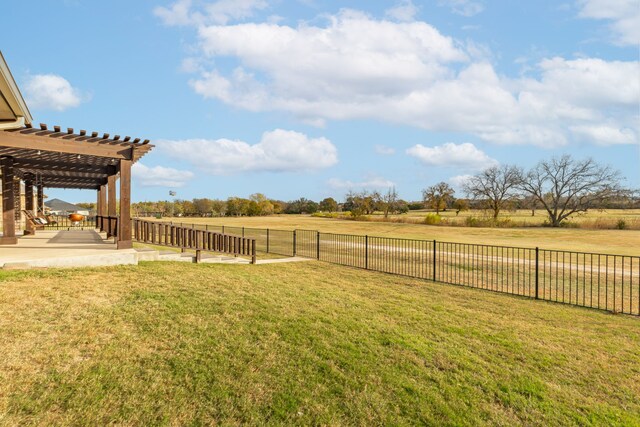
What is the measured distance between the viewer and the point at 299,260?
13.1 metres

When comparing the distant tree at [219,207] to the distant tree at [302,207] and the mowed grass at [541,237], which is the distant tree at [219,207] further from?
the mowed grass at [541,237]

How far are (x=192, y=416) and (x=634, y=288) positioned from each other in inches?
461

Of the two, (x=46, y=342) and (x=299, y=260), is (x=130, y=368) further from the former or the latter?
(x=299, y=260)

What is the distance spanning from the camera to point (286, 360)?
12.8 feet

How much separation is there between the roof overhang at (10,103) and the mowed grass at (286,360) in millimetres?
3961

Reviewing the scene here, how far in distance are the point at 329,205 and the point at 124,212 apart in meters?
67.1

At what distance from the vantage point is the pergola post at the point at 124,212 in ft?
31.0

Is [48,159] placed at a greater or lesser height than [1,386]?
greater

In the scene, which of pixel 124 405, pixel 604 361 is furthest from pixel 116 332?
pixel 604 361

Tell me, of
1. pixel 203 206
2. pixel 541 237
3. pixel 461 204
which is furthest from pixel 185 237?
pixel 203 206

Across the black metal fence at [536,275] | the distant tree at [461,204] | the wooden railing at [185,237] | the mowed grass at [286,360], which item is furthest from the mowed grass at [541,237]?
the distant tree at [461,204]

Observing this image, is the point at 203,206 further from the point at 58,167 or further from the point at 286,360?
the point at 286,360

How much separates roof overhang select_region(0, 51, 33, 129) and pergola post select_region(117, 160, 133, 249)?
98.9 inches

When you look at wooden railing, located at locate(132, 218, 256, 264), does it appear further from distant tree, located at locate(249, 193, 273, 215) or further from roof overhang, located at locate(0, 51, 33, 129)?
distant tree, located at locate(249, 193, 273, 215)
